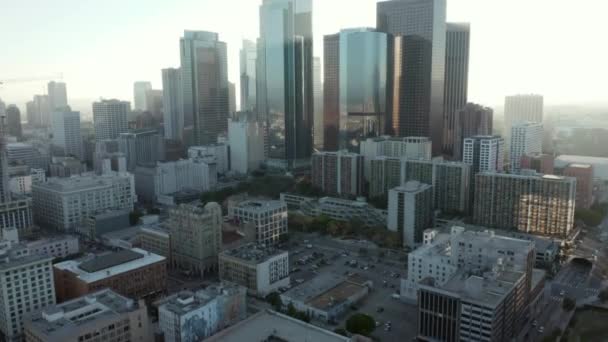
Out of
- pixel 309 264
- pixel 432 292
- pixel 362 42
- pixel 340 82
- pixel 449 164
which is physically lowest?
pixel 309 264

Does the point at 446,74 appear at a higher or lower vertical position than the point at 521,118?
higher

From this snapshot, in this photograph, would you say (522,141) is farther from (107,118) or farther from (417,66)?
(107,118)

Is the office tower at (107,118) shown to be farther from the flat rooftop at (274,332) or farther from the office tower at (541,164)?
the flat rooftop at (274,332)

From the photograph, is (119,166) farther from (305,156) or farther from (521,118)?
(521,118)

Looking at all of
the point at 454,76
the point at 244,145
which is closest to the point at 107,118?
the point at 244,145

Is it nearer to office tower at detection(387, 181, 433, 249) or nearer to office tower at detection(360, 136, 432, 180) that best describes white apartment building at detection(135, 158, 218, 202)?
office tower at detection(360, 136, 432, 180)

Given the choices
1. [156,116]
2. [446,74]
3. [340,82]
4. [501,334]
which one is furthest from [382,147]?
[156,116]

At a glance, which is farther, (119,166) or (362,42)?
(362,42)

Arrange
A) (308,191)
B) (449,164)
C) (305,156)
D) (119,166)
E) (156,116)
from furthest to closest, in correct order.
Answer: (156,116) < (305,156) < (119,166) < (308,191) < (449,164)
